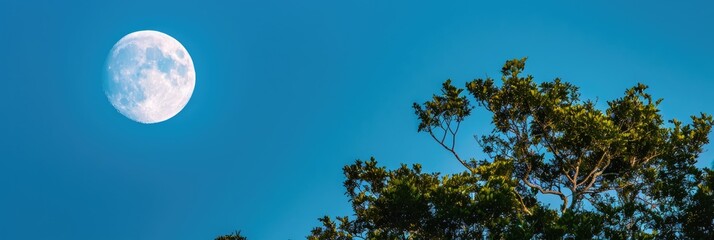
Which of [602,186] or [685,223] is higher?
[602,186]

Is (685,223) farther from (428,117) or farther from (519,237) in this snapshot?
(428,117)

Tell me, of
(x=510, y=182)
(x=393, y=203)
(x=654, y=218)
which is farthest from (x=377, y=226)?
(x=654, y=218)

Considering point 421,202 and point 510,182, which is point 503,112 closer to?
point 510,182

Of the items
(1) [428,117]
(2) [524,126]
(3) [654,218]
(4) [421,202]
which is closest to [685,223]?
(3) [654,218]

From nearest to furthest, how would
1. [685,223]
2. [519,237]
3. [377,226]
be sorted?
[519,237] → [685,223] → [377,226]

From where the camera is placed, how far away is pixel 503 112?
24.0 metres

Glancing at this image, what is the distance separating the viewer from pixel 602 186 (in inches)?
968

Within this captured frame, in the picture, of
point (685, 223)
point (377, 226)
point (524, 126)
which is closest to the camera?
point (685, 223)

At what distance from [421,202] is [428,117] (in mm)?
6249

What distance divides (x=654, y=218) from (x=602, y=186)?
5.70 meters

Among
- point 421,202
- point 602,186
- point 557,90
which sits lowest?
point 421,202

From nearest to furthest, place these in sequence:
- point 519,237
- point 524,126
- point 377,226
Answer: point 519,237, point 377,226, point 524,126

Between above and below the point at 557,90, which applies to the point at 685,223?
below

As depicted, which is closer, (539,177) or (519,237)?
(519,237)
